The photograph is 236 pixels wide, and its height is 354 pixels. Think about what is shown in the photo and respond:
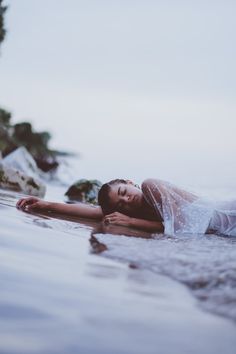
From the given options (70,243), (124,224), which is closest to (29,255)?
(70,243)

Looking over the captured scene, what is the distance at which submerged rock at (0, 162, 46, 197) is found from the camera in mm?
8141

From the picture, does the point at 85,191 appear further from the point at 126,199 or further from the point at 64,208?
the point at 126,199

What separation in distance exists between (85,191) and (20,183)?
1344 mm

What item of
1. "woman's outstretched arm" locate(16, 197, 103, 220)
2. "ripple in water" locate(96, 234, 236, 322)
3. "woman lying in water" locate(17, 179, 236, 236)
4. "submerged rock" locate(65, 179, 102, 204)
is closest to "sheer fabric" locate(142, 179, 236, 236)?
"woman lying in water" locate(17, 179, 236, 236)

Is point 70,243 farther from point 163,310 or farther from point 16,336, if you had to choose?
point 16,336

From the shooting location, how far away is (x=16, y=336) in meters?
1.20

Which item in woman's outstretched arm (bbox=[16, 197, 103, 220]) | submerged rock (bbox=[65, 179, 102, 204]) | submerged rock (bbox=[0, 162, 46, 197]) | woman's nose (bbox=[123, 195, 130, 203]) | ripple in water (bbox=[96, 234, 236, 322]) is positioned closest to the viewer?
ripple in water (bbox=[96, 234, 236, 322])

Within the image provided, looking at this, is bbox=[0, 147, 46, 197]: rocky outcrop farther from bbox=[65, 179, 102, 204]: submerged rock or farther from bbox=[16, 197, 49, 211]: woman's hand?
bbox=[16, 197, 49, 211]: woman's hand

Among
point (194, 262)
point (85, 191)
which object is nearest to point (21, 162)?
point (85, 191)

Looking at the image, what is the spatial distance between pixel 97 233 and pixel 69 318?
6.65 feet

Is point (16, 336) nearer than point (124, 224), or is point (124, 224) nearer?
point (16, 336)

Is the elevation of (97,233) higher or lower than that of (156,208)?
lower

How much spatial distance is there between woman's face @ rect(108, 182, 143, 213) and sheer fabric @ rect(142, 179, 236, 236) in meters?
0.10

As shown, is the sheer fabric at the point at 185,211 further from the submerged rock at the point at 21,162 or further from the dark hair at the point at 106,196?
the submerged rock at the point at 21,162
